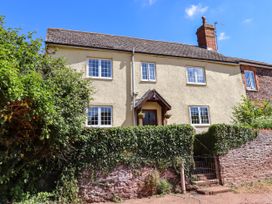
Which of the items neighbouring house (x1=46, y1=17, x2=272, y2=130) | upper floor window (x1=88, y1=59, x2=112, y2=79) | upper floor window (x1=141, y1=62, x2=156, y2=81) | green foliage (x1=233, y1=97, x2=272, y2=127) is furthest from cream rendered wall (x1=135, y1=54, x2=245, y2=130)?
upper floor window (x1=88, y1=59, x2=112, y2=79)

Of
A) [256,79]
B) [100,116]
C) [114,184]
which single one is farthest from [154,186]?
[256,79]

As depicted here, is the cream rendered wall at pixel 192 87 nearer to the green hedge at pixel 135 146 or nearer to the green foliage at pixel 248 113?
the green foliage at pixel 248 113

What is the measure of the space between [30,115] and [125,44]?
11792 millimetres

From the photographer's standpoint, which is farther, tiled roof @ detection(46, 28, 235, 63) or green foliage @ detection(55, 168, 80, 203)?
tiled roof @ detection(46, 28, 235, 63)

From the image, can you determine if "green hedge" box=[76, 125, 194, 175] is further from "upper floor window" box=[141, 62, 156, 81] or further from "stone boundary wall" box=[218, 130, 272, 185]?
"upper floor window" box=[141, 62, 156, 81]

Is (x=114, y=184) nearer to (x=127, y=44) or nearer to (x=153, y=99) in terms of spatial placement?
(x=153, y=99)

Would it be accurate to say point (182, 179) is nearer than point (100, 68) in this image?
Yes

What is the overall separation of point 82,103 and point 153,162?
3940mm

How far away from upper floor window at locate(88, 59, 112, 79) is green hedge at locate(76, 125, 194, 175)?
6916mm

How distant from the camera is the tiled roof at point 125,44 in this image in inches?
602

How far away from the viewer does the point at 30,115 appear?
22.2 ft

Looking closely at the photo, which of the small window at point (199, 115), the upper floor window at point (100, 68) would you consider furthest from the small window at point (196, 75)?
the upper floor window at point (100, 68)

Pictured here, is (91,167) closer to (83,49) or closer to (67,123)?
(67,123)

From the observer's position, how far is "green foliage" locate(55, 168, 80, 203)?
25.4ft
